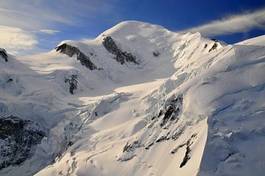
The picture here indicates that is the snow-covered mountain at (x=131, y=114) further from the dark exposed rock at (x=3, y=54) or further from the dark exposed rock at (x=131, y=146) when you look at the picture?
the dark exposed rock at (x=3, y=54)

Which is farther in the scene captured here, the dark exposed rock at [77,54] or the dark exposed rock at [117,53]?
the dark exposed rock at [117,53]

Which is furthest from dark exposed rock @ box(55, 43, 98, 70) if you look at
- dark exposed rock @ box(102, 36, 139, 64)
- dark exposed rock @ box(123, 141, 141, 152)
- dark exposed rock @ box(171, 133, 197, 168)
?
dark exposed rock @ box(171, 133, 197, 168)

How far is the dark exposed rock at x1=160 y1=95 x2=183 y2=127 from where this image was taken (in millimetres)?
32316

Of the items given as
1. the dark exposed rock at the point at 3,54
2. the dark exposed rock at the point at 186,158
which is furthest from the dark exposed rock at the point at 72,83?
the dark exposed rock at the point at 186,158

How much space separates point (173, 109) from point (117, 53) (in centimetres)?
4450

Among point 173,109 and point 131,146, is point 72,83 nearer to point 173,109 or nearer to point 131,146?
point 131,146

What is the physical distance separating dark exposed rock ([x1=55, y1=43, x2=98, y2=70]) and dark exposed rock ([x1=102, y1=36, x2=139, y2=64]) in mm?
7889

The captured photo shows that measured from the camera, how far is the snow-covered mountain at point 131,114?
85.9 ft

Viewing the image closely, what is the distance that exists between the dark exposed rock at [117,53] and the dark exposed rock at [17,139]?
31.8 m

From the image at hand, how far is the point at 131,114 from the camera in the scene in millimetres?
42969

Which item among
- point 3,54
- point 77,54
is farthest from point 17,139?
point 77,54

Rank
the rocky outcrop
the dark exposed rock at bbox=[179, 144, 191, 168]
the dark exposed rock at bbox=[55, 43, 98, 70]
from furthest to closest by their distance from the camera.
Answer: the dark exposed rock at bbox=[55, 43, 98, 70], the rocky outcrop, the dark exposed rock at bbox=[179, 144, 191, 168]

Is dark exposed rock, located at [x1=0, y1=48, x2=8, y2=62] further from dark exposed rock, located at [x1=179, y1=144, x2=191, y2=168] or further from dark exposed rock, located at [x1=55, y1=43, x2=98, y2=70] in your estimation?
dark exposed rock, located at [x1=179, y1=144, x2=191, y2=168]

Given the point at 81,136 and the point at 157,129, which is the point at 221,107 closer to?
the point at 157,129
